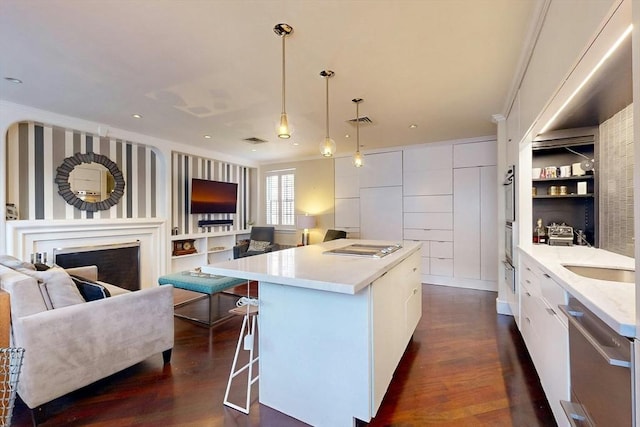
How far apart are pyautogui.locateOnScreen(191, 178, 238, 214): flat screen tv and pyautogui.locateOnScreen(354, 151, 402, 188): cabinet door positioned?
111 inches

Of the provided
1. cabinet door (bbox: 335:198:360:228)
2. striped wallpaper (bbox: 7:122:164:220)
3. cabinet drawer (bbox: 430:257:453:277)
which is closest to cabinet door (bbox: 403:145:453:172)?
cabinet door (bbox: 335:198:360:228)

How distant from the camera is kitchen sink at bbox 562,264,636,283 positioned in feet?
5.34

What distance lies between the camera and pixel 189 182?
18.0ft

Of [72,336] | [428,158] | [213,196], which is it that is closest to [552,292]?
[72,336]

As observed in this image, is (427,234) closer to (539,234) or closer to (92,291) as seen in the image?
(539,234)

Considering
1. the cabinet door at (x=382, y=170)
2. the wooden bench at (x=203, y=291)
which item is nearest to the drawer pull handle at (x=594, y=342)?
the wooden bench at (x=203, y=291)

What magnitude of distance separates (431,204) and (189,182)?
4.54 meters

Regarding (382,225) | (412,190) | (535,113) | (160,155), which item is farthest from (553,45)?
(160,155)

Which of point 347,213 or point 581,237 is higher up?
point 347,213

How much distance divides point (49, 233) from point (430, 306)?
5.05 metres

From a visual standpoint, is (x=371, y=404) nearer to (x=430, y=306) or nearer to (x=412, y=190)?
(x=430, y=306)

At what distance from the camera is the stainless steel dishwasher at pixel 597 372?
2.88ft

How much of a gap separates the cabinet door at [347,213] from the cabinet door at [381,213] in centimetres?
11

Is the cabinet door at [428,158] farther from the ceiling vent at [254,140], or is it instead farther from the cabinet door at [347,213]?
the ceiling vent at [254,140]
